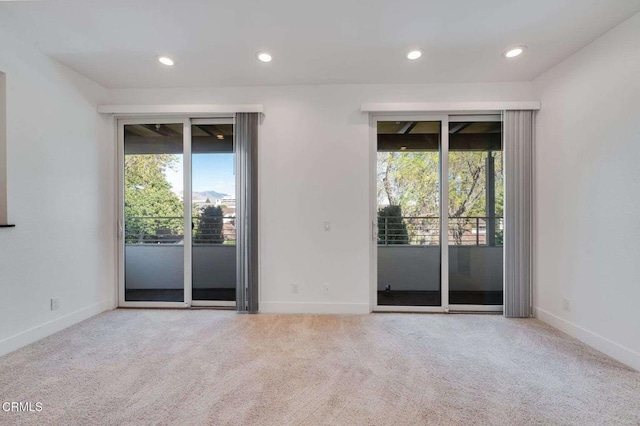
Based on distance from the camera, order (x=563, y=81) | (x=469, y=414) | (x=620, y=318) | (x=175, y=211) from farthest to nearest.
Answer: (x=175, y=211)
(x=563, y=81)
(x=620, y=318)
(x=469, y=414)

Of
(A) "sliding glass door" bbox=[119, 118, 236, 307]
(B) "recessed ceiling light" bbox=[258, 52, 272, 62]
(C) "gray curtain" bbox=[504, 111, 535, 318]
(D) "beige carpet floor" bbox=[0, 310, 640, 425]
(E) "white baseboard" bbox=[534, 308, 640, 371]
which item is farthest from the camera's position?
(A) "sliding glass door" bbox=[119, 118, 236, 307]

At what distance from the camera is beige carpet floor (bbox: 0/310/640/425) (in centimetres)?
163

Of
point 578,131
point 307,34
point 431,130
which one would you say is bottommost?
point 578,131

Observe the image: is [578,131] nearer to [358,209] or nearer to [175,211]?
[358,209]

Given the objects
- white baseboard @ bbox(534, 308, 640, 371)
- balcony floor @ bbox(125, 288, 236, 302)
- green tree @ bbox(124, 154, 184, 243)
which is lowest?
white baseboard @ bbox(534, 308, 640, 371)

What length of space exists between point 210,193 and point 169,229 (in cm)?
71

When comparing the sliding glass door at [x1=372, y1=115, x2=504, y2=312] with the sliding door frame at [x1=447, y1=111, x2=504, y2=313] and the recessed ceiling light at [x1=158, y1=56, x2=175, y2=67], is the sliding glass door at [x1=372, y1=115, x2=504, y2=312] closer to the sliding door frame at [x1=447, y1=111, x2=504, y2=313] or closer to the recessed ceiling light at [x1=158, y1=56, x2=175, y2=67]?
the sliding door frame at [x1=447, y1=111, x2=504, y2=313]

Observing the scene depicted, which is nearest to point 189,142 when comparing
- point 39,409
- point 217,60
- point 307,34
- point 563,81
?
point 217,60

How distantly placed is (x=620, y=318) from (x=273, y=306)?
323cm

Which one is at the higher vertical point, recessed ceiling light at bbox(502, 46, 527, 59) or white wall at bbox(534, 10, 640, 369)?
recessed ceiling light at bbox(502, 46, 527, 59)

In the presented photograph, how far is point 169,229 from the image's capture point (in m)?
3.49

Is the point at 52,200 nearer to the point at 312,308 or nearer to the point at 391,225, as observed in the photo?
the point at 312,308

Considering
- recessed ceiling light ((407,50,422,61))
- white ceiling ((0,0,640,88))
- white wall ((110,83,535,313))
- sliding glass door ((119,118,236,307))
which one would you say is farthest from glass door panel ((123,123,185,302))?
recessed ceiling light ((407,50,422,61))

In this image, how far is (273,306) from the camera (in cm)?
327
